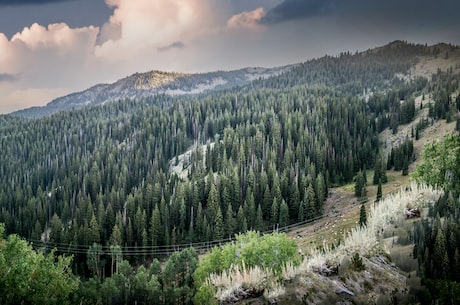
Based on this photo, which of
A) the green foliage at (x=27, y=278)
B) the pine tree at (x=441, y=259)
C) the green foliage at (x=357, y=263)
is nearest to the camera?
the green foliage at (x=357, y=263)

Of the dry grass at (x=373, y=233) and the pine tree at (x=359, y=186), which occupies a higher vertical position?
the dry grass at (x=373, y=233)

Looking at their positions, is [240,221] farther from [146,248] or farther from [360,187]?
[360,187]

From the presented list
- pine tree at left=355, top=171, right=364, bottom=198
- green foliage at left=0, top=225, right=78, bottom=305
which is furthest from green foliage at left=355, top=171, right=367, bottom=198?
green foliage at left=0, top=225, right=78, bottom=305

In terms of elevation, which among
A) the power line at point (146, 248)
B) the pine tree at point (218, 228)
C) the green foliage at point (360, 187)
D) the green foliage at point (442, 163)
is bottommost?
the power line at point (146, 248)

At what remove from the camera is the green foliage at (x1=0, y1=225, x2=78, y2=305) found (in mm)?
28891

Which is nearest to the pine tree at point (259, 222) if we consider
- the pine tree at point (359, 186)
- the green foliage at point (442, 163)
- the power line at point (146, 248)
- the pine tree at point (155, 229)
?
the power line at point (146, 248)

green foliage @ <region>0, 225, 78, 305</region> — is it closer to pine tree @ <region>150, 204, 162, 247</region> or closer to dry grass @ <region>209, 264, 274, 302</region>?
dry grass @ <region>209, 264, 274, 302</region>

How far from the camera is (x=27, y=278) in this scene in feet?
97.2

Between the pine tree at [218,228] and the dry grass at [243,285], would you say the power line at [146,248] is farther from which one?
the dry grass at [243,285]

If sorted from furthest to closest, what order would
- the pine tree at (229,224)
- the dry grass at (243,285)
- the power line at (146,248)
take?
the pine tree at (229,224) < the power line at (146,248) < the dry grass at (243,285)

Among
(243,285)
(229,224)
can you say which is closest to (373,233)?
(243,285)

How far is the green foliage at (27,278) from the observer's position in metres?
28.9

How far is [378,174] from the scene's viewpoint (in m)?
137

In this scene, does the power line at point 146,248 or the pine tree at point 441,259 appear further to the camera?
the power line at point 146,248
